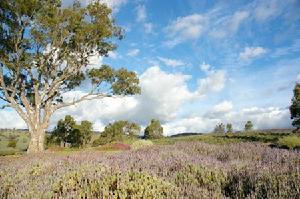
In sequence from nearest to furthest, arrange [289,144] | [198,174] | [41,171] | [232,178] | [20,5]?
[232,178]
[198,174]
[41,171]
[289,144]
[20,5]

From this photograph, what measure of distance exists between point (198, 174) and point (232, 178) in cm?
69

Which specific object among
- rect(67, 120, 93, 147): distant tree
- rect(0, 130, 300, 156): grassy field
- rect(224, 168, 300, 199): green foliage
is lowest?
rect(224, 168, 300, 199): green foliage

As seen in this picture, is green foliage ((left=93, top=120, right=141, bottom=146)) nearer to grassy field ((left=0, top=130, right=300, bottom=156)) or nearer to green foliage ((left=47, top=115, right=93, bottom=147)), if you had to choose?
green foliage ((left=47, top=115, right=93, bottom=147))

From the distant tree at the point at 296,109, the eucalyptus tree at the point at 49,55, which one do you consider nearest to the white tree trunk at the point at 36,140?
the eucalyptus tree at the point at 49,55

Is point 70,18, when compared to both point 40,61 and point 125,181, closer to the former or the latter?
point 40,61

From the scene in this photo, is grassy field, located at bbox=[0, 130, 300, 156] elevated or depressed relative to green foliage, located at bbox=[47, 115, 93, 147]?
depressed

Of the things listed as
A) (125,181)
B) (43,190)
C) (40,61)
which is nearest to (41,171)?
(43,190)

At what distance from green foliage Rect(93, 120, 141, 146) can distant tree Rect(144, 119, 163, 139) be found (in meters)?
9.25

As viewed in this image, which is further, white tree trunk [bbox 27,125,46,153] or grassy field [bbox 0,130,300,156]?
white tree trunk [bbox 27,125,46,153]

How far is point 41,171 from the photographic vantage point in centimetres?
767

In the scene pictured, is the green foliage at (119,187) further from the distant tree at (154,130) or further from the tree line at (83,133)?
the distant tree at (154,130)

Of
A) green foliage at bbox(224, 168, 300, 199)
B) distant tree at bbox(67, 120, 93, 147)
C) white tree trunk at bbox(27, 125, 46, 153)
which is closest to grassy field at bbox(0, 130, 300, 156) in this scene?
white tree trunk at bbox(27, 125, 46, 153)

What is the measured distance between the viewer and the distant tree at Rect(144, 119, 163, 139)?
10588 centimetres

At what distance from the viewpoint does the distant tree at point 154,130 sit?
106 meters
